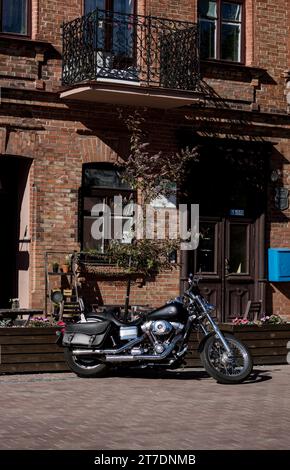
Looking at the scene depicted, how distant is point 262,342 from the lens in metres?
14.2

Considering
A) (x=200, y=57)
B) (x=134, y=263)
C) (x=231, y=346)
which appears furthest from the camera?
(x=200, y=57)

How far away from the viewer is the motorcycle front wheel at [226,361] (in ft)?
40.1

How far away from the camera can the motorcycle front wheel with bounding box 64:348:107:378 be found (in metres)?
12.5

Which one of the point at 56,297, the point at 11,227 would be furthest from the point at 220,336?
the point at 11,227

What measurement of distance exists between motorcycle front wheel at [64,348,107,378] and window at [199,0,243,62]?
7.52 meters

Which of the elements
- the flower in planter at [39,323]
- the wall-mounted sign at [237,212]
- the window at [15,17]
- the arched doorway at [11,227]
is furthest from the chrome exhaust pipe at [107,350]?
the wall-mounted sign at [237,212]

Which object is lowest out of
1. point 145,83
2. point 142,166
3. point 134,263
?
point 134,263

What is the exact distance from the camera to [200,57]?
58.7 ft

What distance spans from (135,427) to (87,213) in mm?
8335

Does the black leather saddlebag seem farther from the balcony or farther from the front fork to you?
the balcony

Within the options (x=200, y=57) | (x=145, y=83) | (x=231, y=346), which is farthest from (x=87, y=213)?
(x=231, y=346)

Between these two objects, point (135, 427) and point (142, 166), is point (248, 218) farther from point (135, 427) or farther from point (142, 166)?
point (135, 427)

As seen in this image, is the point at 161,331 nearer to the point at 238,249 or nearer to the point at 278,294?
the point at 238,249

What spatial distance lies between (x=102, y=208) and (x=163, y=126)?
184cm
